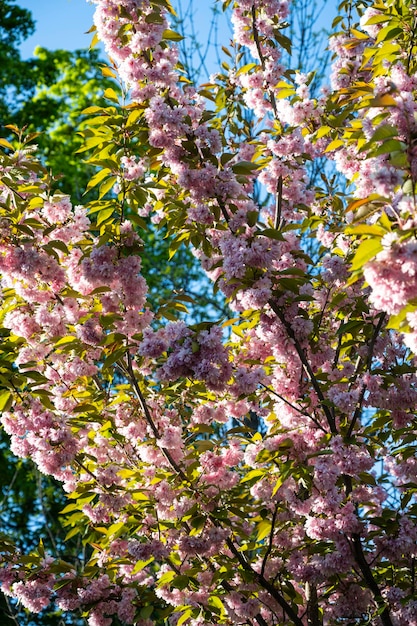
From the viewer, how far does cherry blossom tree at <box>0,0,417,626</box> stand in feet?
10.3

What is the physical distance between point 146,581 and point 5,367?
1.50m

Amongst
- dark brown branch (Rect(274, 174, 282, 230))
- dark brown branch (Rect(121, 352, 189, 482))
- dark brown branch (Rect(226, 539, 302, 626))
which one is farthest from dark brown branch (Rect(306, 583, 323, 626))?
dark brown branch (Rect(274, 174, 282, 230))

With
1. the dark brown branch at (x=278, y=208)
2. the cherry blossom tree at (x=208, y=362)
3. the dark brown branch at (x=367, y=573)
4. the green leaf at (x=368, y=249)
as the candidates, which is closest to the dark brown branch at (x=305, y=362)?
the cherry blossom tree at (x=208, y=362)

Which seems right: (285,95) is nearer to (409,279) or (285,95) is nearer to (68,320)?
(68,320)

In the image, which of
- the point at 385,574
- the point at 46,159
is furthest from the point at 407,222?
the point at 46,159

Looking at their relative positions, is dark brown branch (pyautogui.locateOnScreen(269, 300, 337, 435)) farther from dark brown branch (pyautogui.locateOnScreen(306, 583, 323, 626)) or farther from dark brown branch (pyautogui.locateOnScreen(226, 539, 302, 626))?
dark brown branch (pyautogui.locateOnScreen(306, 583, 323, 626))

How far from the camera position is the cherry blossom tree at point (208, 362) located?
3135 millimetres

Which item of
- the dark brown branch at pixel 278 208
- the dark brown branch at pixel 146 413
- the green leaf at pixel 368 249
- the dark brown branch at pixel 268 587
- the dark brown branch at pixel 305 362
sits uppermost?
the dark brown branch at pixel 278 208

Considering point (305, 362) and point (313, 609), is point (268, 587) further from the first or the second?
point (305, 362)

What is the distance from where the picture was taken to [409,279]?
2.03m

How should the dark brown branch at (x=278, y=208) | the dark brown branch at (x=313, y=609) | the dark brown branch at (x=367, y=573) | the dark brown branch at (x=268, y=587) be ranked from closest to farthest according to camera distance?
the dark brown branch at (x=367, y=573), the dark brown branch at (x=268, y=587), the dark brown branch at (x=313, y=609), the dark brown branch at (x=278, y=208)

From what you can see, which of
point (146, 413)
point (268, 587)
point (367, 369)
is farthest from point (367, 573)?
point (146, 413)

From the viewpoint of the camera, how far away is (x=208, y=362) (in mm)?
2904

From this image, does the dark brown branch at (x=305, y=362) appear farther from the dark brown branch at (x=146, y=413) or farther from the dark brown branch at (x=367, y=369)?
the dark brown branch at (x=146, y=413)
